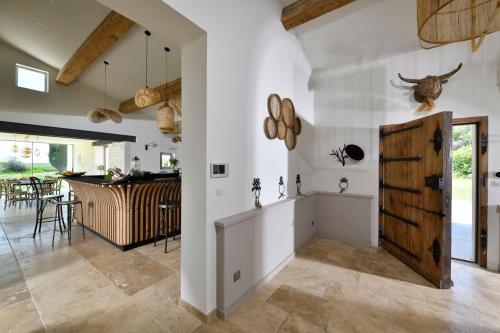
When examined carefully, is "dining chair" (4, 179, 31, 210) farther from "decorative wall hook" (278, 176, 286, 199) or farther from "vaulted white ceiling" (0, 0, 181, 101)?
"decorative wall hook" (278, 176, 286, 199)

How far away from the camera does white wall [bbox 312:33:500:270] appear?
262cm

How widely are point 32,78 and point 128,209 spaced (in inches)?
208

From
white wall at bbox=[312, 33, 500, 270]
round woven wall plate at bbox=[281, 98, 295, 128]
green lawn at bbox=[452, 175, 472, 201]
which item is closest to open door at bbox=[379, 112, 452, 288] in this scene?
white wall at bbox=[312, 33, 500, 270]

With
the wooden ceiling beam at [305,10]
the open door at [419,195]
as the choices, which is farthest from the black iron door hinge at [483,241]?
the wooden ceiling beam at [305,10]

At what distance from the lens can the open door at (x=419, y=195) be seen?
2229 millimetres

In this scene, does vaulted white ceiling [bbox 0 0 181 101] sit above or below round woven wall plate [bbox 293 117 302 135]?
above

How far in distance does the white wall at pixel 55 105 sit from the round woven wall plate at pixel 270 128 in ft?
16.8

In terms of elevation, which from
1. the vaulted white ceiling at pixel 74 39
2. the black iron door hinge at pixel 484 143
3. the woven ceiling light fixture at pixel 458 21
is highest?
the vaulted white ceiling at pixel 74 39

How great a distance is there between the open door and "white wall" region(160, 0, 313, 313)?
156 centimetres

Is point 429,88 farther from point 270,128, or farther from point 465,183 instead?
point 270,128

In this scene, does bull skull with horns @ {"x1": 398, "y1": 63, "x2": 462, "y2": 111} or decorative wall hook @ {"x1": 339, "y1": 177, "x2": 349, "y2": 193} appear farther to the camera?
decorative wall hook @ {"x1": 339, "y1": 177, "x2": 349, "y2": 193}

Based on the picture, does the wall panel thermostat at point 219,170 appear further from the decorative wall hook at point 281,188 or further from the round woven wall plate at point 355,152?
the round woven wall plate at point 355,152

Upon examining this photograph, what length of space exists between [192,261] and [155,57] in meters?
4.32

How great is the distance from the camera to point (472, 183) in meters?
2.81
